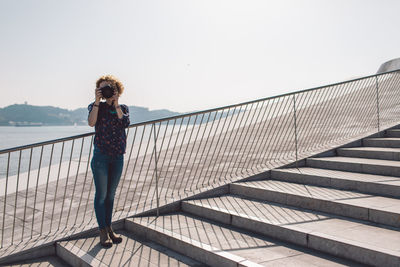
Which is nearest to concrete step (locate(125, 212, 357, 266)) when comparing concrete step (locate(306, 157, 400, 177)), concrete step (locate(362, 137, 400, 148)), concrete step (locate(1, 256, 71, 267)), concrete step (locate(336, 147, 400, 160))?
concrete step (locate(1, 256, 71, 267))

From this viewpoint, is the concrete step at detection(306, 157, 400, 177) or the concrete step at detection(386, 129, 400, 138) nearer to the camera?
the concrete step at detection(306, 157, 400, 177)

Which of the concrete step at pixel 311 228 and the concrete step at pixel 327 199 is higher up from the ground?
the concrete step at pixel 327 199

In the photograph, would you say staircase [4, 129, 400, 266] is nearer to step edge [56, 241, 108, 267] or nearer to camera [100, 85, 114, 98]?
step edge [56, 241, 108, 267]

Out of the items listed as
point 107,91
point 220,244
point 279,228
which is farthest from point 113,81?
point 279,228

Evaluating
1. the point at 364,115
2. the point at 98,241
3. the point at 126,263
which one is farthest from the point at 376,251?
the point at 364,115

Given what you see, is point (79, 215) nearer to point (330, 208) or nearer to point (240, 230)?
point (240, 230)

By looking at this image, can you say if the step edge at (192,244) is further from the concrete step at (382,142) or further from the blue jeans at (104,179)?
the concrete step at (382,142)

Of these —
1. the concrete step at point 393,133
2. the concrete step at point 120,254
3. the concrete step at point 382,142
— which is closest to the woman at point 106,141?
the concrete step at point 120,254

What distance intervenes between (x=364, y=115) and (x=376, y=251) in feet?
29.9

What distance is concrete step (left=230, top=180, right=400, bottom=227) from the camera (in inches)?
133

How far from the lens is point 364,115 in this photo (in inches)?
420

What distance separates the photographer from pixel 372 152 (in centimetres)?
542

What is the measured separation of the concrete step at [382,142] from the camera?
5.62 m

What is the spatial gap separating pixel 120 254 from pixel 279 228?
175 cm
